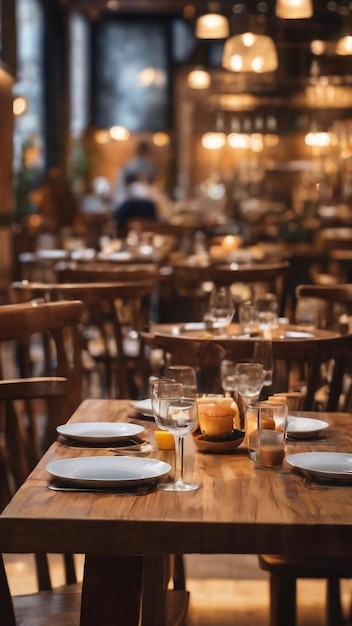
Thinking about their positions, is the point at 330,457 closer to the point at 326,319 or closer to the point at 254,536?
the point at 254,536

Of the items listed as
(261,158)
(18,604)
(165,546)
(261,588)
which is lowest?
(261,588)

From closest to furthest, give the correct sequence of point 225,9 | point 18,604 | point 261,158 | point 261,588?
point 18,604
point 261,588
point 225,9
point 261,158

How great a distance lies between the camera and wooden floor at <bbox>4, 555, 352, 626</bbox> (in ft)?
11.6

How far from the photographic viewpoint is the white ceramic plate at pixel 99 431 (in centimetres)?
239

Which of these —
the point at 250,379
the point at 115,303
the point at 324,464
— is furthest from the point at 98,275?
the point at 324,464

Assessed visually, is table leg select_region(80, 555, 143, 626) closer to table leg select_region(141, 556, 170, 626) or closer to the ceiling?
table leg select_region(141, 556, 170, 626)

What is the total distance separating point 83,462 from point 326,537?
0.54 meters

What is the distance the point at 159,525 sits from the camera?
181cm

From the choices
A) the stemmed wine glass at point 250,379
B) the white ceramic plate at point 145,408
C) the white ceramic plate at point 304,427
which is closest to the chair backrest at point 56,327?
the white ceramic plate at point 145,408

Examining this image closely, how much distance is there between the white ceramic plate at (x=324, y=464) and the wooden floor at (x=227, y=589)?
4.58 feet

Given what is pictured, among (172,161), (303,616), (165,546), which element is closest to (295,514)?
(165,546)

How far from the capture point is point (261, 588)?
3814 millimetres

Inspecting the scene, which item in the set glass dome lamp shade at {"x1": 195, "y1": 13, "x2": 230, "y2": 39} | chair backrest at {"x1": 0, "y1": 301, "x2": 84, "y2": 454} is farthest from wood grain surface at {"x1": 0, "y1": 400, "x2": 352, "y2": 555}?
glass dome lamp shade at {"x1": 195, "y1": 13, "x2": 230, "y2": 39}

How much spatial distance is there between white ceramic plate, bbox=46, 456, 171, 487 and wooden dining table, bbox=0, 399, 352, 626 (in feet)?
0.10
